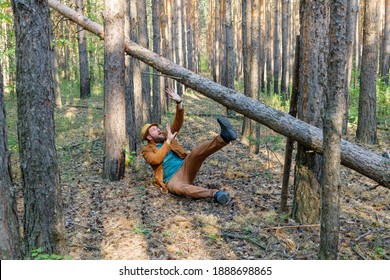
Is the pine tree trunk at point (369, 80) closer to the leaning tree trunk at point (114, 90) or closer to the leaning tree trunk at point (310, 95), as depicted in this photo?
the leaning tree trunk at point (310, 95)

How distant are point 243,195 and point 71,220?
2.81m

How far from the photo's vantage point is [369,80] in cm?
982

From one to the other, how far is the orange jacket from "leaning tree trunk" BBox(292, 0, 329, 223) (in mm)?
2351

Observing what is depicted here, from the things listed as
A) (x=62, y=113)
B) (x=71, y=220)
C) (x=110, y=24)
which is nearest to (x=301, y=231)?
(x=71, y=220)

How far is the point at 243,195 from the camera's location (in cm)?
674

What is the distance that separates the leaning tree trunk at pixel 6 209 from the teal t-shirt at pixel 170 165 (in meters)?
3.95

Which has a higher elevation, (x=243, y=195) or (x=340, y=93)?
(x=340, y=93)

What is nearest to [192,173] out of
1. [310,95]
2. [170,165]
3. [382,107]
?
[170,165]

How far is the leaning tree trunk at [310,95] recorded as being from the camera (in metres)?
5.01

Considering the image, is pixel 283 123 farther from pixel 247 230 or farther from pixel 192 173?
pixel 192 173

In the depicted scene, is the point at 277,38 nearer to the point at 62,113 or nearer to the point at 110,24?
the point at 62,113

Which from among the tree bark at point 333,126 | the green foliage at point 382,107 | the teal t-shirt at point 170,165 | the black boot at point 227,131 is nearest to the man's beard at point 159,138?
the teal t-shirt at point 170,165

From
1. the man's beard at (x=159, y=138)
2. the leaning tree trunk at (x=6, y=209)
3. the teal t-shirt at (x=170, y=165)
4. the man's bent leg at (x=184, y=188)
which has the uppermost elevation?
the leaning tree trunk at (x=6, y=209)

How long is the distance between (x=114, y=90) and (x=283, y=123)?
135 inches
